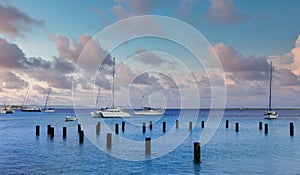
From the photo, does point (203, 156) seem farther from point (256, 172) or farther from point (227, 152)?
point (256, 172)

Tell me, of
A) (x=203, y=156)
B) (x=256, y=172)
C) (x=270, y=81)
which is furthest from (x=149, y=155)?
(x=270, y=81)

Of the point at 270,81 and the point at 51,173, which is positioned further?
the point at 270,81

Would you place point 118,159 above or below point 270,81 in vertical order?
below

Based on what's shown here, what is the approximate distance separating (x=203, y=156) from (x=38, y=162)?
1291 centimetres

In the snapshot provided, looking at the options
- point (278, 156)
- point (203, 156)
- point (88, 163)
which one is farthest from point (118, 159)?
point (278, 156)

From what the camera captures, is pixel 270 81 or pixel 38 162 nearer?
pixel 38 162

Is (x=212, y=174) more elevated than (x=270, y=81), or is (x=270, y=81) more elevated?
(x=270, y=81)

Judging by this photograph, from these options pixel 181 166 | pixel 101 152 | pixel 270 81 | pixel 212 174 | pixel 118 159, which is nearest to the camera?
pixel 212 174

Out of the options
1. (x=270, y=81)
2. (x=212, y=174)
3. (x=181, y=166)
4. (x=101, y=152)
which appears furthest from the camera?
(x=270, y=81)

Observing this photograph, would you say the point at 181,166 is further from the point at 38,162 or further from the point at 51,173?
the point at 38,162

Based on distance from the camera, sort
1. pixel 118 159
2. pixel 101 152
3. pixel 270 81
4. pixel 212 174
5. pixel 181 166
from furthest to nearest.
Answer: pixel 270 81 → pixel 101 152 → pixel 118 159 → pixel 181 166 → pixel 212 174

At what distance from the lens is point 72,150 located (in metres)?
30.3

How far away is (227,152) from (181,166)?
8073 millimetres

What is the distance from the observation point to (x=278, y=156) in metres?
26.7
